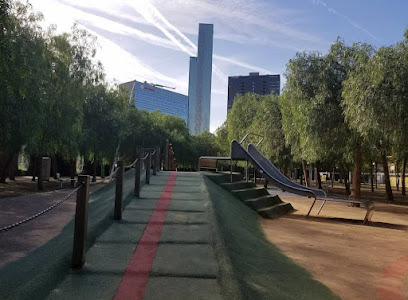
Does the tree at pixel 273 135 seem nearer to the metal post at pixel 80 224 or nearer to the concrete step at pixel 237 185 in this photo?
the concrete step at pixel 237 185

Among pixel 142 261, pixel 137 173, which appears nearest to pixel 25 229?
pixel 137 173

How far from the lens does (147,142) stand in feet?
124

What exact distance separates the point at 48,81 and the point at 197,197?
41.8 feet

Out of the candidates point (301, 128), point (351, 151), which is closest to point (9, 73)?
point (301, 128)

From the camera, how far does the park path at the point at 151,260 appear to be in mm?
3588

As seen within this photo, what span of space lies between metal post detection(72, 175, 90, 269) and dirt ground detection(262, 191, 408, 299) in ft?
9.75

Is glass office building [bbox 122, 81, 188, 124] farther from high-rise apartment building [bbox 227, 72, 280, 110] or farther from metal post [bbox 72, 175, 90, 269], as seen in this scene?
metal post [bbox 72, 175, 90, 269]

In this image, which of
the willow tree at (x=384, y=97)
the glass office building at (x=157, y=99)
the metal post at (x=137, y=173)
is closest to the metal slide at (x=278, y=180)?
the willow tree at (x=384, y=97)

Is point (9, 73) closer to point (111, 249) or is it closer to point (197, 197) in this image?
point (197, 197)

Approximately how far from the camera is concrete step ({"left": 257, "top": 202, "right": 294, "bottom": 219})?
1077 cm

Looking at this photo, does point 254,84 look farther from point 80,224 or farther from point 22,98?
point 80,224

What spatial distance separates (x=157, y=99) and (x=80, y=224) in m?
121

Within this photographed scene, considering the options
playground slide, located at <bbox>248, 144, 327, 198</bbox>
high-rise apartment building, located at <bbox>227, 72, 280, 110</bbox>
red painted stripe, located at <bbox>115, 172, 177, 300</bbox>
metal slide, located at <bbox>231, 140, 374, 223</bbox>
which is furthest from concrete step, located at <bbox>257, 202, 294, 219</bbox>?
high-rise apartment building, located at <bbox>227, 72, 280, 110</bbox>

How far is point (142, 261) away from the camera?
4391 millimetres
